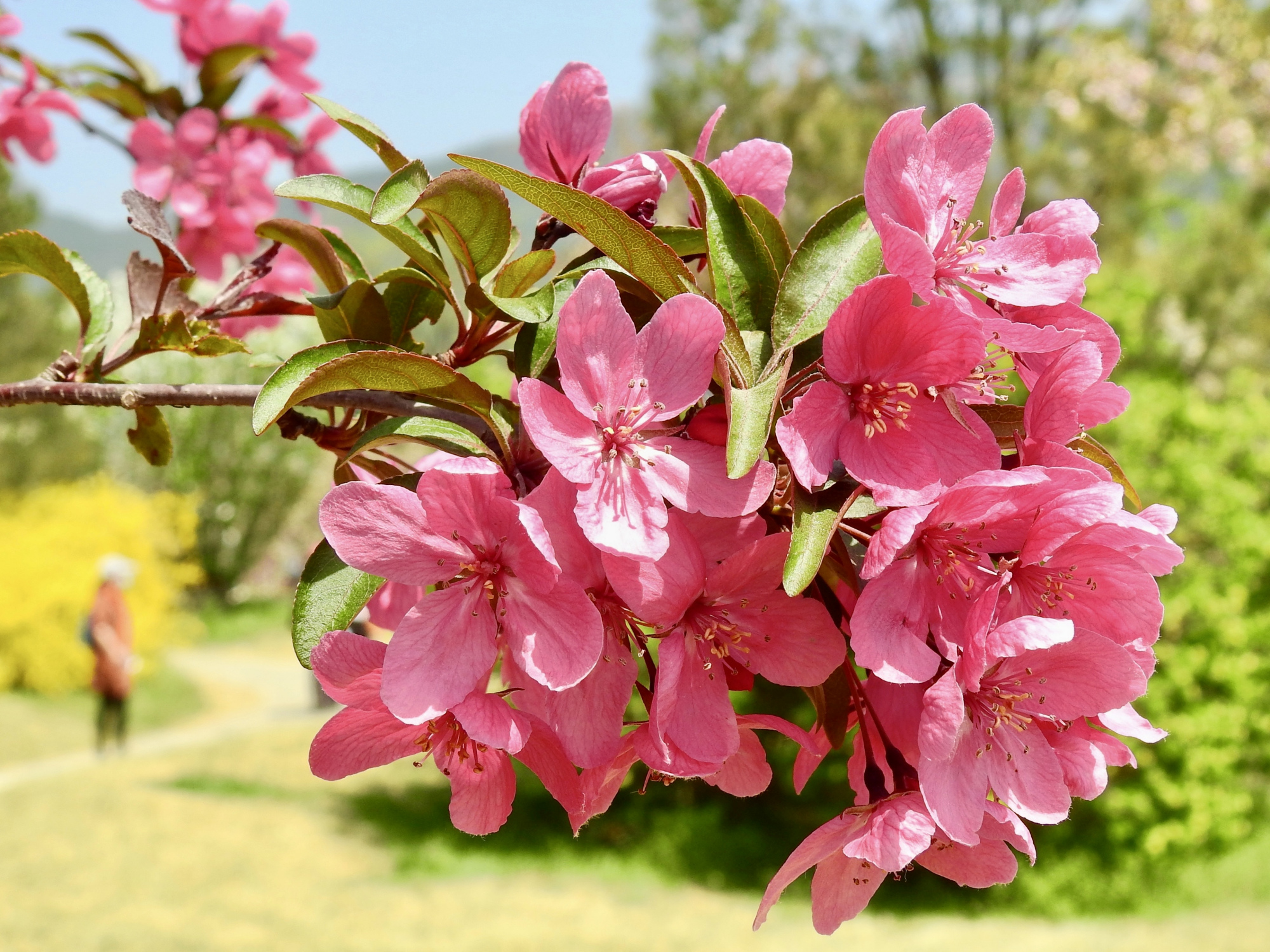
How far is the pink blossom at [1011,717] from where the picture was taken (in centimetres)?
74

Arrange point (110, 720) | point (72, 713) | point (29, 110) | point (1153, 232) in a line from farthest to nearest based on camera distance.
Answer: point (1153, 232)
point (72, 713)
point (110, 720)
point (29, 110)

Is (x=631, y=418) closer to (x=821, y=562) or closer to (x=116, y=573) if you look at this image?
(x=821, y=562)

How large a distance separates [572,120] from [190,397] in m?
0.42

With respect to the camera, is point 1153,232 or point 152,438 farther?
point 1153,232

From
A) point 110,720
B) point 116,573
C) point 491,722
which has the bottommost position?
point 110,720

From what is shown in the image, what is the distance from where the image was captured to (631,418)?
78 cm

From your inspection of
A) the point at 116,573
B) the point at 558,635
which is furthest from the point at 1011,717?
the point at 116,573

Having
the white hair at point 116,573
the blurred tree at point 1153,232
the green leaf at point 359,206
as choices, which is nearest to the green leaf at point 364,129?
the green leaf at point 359,206

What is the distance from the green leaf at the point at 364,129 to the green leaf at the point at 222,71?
3.87 ft

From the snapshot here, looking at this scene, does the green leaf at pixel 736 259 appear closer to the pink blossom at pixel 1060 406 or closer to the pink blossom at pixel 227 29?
the pink blossom at pixel 1060 406

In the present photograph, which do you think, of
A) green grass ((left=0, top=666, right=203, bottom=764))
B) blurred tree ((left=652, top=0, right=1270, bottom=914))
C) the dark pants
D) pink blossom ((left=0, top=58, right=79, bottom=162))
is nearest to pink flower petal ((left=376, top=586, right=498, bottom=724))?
pink blossom ((left=0, top=58, right=79, bottom=162))

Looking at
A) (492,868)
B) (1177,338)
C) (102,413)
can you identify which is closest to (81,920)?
(492,868)

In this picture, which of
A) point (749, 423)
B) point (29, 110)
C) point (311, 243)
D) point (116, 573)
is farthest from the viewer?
point (116, 573)

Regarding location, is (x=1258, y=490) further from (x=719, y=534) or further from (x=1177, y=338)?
(x=719, y=534)
